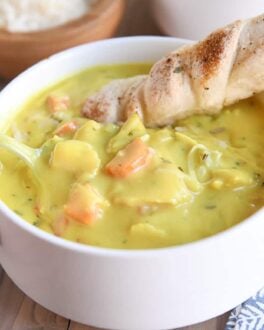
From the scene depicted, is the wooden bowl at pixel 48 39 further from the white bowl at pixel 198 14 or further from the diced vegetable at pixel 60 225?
the diced vegetable at pixel 60 225

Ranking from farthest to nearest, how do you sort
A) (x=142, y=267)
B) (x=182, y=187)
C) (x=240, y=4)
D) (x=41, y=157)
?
(x=240, y=4) → (x=41, y=157) → (x=182, y=187) → (x=142, y=267)

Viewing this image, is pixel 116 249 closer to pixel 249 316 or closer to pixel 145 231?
pixel 145 231

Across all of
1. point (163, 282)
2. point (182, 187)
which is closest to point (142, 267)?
point (163, 282)

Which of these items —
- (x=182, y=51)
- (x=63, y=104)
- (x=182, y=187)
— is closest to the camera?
(x=182, y=187)

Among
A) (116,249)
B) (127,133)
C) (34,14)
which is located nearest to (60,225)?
(116,249)

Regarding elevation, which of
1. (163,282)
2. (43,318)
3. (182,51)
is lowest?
(43,318)

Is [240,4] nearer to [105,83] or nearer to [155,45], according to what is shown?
[155,45]

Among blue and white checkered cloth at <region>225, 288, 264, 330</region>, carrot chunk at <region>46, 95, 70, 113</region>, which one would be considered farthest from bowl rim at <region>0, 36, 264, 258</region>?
carrot chunk at <region>46, 95, 70, 113</region>
